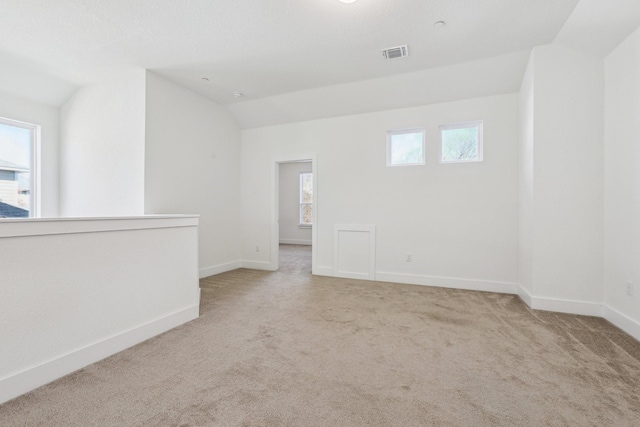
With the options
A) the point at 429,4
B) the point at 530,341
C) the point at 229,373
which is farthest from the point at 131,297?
the point at 429,4

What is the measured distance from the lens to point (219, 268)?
4859mm

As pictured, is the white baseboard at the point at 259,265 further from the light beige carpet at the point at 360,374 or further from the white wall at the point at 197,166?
the light beige carpet at the point at 360,374

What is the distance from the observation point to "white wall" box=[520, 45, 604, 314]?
2.87m

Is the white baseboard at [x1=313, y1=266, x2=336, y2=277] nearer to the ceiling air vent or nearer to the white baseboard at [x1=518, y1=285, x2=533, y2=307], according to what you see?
the white baseboard at [x1=518, y1=285, x2=533, y2=307]

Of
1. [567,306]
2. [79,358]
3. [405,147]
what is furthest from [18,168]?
[567,306]

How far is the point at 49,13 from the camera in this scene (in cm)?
252

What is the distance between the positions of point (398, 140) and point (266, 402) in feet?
13.0

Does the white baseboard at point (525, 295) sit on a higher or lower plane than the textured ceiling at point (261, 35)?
lower

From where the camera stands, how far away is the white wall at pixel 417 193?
377 centimetres

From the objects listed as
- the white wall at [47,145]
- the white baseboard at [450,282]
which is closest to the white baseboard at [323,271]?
the white baseboard at [450,282]

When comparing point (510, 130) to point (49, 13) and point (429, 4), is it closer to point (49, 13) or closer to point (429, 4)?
point (429, 4)

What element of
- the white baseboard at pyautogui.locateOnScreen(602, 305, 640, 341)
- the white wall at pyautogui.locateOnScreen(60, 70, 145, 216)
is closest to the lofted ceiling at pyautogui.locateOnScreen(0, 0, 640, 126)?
the white wall at pyautogui.locateOnScreen(60, 70, 145, 216)

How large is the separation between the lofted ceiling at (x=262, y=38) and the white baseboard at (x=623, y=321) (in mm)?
2598

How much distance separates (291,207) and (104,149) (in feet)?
19.7
